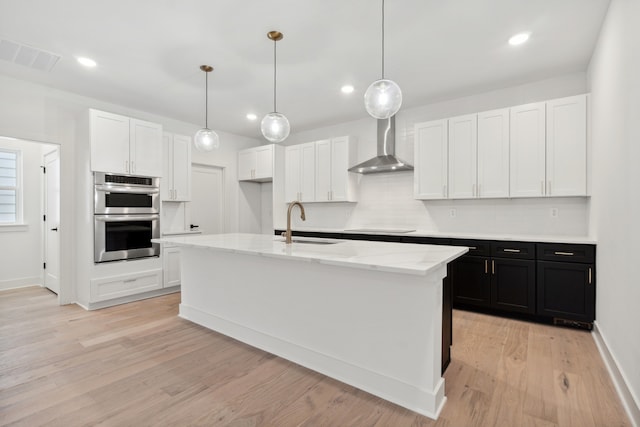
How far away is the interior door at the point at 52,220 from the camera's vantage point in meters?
4.13

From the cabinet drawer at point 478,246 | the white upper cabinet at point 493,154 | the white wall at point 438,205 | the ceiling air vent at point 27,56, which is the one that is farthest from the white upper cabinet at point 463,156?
the ceiling air vent at point 27,56

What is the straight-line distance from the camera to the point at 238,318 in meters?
2.87

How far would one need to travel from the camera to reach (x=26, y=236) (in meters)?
4.94

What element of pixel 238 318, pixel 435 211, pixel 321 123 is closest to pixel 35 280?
pixel 238 318

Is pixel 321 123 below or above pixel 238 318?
above

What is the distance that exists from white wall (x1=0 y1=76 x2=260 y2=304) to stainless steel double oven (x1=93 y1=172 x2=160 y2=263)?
111 mm

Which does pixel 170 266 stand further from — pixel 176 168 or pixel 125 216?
pixel 176 168

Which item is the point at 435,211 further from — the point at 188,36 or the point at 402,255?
the point at 188,36

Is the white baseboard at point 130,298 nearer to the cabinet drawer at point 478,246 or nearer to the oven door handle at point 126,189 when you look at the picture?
the oven door handle at point 126,189

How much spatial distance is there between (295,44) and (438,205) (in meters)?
2.79

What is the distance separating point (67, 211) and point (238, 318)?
9.63 ft

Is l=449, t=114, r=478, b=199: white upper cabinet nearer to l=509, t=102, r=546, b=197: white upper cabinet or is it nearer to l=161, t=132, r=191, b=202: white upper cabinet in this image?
l=509, t=102, r=546, b=197: white upper cabinet

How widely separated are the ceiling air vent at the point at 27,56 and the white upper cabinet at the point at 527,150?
4798 mm

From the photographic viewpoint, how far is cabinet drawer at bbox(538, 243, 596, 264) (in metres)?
2.96
